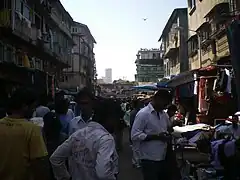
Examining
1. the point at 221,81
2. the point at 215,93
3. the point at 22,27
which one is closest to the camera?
the point at 221,81

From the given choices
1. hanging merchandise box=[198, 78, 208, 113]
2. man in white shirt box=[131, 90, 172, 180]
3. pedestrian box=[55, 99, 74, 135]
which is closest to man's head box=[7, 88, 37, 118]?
man in white shirt box=[131, 90, 172, 180]

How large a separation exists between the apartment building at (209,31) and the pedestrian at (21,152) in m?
10.5

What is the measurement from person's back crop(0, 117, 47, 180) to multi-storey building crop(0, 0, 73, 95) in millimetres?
16473

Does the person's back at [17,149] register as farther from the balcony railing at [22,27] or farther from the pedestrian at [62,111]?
the balcony railing at [22,27]

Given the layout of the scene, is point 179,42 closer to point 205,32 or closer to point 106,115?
point 205,32

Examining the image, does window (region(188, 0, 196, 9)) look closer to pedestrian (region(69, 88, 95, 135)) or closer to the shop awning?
the shop awning

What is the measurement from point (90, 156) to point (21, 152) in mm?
640

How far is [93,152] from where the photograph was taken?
10.4 ft

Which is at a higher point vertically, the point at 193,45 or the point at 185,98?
the point at 193,45

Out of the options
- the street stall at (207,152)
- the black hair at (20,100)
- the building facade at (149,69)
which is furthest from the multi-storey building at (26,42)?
the building facade at (149,69)

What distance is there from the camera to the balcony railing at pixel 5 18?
19462 mm

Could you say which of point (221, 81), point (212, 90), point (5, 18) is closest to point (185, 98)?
point (212, 90)

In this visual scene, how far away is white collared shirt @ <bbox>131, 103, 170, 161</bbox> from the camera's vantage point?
5.10m

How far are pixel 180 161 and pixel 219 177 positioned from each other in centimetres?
195
